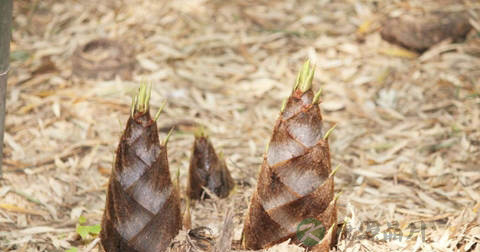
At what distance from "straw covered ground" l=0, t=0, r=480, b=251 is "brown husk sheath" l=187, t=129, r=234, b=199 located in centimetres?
9

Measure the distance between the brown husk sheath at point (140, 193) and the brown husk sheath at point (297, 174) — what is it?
1.01 feet

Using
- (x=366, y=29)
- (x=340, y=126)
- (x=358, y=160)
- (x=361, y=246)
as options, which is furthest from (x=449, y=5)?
(x=361, y=246)

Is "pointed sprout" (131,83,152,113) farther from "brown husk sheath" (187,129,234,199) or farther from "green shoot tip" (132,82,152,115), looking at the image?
"brown husk sheath" (187,129,234,199)

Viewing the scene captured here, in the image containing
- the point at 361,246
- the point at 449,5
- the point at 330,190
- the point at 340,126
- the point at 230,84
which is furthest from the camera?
the point at 449,5

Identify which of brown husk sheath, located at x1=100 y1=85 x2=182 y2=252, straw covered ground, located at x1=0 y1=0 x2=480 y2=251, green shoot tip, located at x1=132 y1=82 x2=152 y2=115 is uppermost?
green shoot tip, located at x1=132 y1=82 x2=152 y2=115

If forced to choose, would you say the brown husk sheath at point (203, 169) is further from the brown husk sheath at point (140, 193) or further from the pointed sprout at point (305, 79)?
the pointed sprout at point (305, 79)

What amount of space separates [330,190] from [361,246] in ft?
0.97

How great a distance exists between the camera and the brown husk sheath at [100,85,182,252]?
1741 millimetres

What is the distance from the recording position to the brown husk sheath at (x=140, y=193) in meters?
1.74

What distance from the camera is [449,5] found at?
4203mm

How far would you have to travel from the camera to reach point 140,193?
1.76 meters

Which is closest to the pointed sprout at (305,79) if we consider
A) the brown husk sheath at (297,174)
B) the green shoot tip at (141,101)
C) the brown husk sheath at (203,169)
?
the brown husk sheath at (297,174)

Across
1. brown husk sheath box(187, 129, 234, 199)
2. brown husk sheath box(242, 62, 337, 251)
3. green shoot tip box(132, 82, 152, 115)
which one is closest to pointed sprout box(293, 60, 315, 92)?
brown husk sheath box(242, 62, 337, 251)

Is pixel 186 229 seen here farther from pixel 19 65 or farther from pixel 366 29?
pixel 366 29
